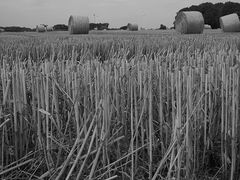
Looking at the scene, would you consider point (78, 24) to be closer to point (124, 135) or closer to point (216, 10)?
point (124, 135)

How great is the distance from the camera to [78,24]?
12.4 meters

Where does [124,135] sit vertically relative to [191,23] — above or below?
below

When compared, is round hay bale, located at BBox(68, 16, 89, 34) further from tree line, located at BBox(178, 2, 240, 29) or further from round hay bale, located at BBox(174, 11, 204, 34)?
tree line, located at BBox(178, 2, 240, 29)

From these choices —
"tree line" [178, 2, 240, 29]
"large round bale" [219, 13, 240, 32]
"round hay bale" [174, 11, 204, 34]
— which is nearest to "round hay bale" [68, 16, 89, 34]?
"round hay bale" [174, 11, 204, 34]

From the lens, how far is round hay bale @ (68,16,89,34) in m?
12.4

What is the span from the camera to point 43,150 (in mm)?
1208

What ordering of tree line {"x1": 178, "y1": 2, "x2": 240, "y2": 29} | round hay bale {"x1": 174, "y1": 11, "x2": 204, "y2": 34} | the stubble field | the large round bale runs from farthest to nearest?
1. tree line {"x1": 178, "y1": 2, "x2": 240, "y2": 29}
2. the large round bale
3. round hay bale {"x1": 174, "y1": 11, "x2": 204, "y2": 34}
4. the stubble field

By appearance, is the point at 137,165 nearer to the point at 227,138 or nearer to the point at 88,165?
the point at 88,165

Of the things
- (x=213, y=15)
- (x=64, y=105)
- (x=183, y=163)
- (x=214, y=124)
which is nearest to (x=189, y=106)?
(x=183, y=163)

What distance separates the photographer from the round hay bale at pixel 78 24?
12398mm

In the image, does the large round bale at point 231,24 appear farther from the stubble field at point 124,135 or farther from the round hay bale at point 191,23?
the stubble field at point 124,135

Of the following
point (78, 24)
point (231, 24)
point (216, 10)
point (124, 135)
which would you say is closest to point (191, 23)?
point (231, 24)

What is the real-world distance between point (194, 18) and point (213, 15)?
2351 centimetres

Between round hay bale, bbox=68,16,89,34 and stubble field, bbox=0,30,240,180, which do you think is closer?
stubble field, bbox=0,30,240,180
